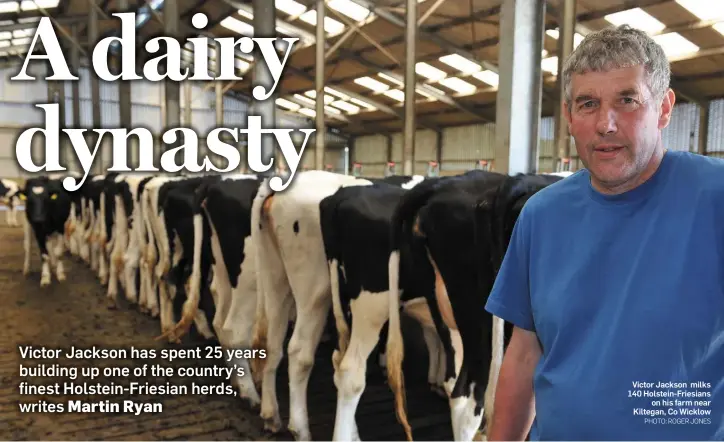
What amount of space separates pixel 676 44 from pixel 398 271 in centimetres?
1022

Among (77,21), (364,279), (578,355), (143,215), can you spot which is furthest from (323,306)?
(77,21)

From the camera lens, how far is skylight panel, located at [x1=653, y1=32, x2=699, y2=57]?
10.3 m

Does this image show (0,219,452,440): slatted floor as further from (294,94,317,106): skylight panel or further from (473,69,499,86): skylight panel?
(294,94,317,106): skylight panel

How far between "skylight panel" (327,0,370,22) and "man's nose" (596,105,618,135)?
12351mm

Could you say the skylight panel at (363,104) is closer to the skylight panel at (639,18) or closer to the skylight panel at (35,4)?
the skylight panel at (35,4)

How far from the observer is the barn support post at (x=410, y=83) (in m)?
7.86

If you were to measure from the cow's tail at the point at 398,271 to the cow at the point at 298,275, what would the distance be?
63 centimetres

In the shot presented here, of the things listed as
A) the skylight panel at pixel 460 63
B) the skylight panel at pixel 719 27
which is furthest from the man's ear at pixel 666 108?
the skylight panel at pixel 460 63

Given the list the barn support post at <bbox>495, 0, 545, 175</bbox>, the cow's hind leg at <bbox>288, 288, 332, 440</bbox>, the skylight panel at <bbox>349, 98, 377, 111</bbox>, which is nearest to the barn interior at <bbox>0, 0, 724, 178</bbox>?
the barn support post at <bbox>495, 0, 545, 175</bbox>

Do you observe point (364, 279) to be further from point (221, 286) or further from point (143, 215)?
point (143, 215)

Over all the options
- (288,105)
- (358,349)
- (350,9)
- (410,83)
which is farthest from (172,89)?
(288,105)

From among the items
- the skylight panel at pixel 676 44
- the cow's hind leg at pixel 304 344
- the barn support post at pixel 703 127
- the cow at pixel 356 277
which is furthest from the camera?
the barn support post at pixel 703 127

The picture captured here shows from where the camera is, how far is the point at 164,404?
11.8ft

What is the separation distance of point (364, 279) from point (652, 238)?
Result: 1945mm
